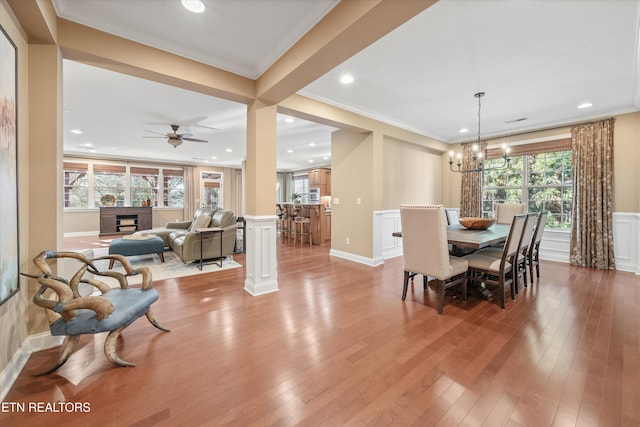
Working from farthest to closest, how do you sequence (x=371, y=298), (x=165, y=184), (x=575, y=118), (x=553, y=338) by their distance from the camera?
(x=165, y=184), (x=575, y=118), (x=371, y=298), (x=553, y=338)

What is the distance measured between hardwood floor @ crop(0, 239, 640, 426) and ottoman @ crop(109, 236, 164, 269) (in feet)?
6.18

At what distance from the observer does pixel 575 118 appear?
14.9 feet

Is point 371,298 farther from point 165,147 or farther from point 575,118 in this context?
point 165,147

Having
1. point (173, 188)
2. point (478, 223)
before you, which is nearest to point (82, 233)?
point (173, 188)

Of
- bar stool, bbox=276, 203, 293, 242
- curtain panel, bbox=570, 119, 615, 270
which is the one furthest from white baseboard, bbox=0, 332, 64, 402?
curtain panel, bbox=570, 119, 615, 270

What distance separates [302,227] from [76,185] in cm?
734

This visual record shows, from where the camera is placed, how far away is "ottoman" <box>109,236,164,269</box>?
4328mm

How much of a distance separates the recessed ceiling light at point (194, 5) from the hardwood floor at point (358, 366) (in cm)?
259

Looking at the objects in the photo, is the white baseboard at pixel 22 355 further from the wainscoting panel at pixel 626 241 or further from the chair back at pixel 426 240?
the wainscoting panel at pixel 626 241

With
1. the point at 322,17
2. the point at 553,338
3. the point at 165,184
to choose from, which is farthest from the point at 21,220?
the point at 165,184

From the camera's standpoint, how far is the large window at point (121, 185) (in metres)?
8.12

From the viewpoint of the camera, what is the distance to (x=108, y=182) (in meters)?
8.60

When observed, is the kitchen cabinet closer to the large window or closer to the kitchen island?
the kitchen island

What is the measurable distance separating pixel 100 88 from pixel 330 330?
416 centimetres
